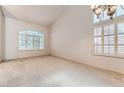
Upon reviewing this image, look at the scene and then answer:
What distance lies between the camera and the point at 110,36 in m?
3.74

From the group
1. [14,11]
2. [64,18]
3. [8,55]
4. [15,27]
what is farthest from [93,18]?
[8,55]

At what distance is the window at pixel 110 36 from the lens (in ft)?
11.1

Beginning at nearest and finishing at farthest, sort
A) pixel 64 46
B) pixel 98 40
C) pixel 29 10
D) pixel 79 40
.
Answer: pixel 98 40, pixel 79 40, pixel 29 10, pixel 64 46

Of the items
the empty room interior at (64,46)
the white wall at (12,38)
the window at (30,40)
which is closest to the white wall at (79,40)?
the empty room interior at (64,46)

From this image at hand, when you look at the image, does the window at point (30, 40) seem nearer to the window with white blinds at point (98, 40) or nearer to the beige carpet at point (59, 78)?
the beige carpet at point (59, 78)

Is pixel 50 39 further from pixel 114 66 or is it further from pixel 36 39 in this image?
pixel 114 66

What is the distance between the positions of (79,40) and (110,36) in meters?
1.81

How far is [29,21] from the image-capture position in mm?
7273

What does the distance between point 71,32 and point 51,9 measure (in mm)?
2031

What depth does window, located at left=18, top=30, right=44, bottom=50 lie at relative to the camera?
7.01 meters

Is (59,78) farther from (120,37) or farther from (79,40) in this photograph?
(79,40)

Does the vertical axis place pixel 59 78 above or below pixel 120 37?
below

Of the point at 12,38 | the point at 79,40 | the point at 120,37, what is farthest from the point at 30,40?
the point at 120,37
